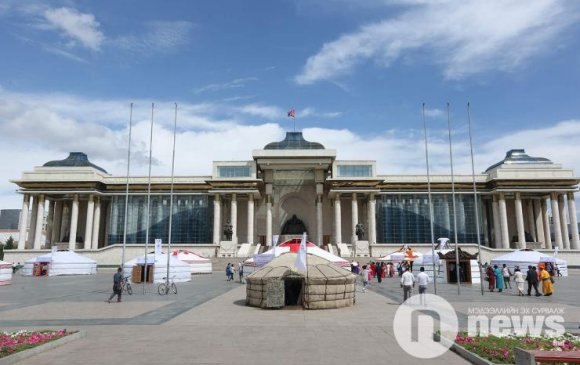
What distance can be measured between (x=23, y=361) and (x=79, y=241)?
69.8m

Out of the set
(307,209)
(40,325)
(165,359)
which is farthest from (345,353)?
(307,209)

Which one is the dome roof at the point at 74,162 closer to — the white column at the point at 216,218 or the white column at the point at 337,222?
the white column at the point at 216,218

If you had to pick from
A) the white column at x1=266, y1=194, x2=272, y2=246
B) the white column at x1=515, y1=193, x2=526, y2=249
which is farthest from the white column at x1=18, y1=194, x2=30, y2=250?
the white column at x1=515, y1=193, x2=526, y2=249

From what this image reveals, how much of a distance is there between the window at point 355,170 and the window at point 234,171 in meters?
16.1

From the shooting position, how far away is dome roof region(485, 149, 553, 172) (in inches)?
2930

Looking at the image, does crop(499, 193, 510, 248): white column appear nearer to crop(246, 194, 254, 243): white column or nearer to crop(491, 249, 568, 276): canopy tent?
crop(491, 249, 568, 276): canopy tent

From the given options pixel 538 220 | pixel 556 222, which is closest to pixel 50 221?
pixel 556 222

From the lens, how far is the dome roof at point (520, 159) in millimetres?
74419

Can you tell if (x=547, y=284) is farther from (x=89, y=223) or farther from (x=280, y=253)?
(x=89, y=223)

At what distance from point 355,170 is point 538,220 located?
34.5 m

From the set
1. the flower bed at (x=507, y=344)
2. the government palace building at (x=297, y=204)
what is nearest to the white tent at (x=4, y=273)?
the government palace building at (x=297, y=204)

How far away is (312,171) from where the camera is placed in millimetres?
76750

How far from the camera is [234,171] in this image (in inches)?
2884

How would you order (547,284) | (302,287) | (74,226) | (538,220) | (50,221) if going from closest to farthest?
(302,287)
(547,284)
(74,226)
(538,220)
(50,221)
